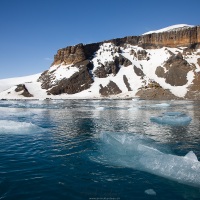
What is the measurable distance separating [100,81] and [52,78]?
36.7m

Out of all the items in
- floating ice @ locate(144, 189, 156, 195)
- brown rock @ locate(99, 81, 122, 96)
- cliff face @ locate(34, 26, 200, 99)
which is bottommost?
floating ice @ locate(144, 189, 156, 195)

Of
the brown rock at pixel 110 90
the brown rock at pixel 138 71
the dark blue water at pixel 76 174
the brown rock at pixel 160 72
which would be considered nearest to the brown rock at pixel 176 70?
the brown rock at pixel 160 72

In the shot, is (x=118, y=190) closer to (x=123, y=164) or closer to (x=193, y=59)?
(x=123, y=164)

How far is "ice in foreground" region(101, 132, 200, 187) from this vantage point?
12588 mm

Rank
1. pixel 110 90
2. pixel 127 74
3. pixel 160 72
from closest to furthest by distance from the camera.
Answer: pixel 110 90 → pixel 160 72 → pixel 127 74

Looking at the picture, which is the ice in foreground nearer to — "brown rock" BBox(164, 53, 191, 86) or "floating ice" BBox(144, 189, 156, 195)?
"floating ice" BBox(144, 189, 156, 195)

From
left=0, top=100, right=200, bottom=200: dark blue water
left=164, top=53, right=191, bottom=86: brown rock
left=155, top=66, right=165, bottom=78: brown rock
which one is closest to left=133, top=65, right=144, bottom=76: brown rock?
left=155, top=66, right=165, bottom=78: brown rock

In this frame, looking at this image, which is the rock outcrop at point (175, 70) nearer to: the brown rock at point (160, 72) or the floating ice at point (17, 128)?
the brown rock at point (160, 72)

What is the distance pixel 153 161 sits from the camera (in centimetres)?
1442

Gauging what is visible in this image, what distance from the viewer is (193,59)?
18612cm

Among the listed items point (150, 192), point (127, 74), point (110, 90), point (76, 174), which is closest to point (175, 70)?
point (127, 74)

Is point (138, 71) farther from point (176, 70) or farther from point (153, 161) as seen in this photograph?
point (153, 161)

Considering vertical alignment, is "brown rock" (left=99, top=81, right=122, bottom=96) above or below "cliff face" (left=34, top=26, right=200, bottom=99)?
below

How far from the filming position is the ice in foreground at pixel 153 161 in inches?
496
